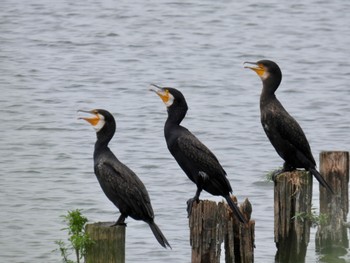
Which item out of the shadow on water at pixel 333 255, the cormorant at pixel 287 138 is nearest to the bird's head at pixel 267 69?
the cormorant at pixel 287 138

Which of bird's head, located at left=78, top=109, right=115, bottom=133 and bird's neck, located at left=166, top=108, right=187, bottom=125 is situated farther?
bird's neck, located at left=166, top=108, right=187, bottom=125

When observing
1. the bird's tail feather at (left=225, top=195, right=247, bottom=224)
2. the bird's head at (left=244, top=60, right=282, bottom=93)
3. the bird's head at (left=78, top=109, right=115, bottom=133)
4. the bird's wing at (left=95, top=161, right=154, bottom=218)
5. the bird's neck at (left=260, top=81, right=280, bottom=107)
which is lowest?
the bird's tail feather at (left=225, top=195, right=247, bottom=224)

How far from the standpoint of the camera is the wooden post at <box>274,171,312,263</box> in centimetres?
957

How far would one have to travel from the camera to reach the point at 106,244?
802 cm

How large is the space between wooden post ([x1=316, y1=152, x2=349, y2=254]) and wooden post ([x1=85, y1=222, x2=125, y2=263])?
276 centimetres

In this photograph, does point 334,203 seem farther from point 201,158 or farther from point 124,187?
point 124,187

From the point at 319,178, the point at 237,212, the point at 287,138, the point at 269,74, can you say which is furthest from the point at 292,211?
the point at 269,74

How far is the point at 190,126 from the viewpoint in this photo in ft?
59.5

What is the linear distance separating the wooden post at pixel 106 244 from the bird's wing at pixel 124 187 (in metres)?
0.90

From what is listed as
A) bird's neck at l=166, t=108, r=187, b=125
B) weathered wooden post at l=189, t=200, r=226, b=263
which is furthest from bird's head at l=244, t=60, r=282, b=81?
weathered wooden post at l=189, t=200, r=226, b=263

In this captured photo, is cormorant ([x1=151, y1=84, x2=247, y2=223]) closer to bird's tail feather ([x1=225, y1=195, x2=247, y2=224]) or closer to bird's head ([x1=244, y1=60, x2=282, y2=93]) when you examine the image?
bird's tail feather ([x1=225, y1=195, x2=247, y2=224])

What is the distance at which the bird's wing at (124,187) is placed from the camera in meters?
8.95

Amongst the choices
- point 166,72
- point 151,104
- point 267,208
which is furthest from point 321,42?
point 267,208

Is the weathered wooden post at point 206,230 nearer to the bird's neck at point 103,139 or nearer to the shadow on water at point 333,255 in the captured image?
the bird's neck at point 103,139
